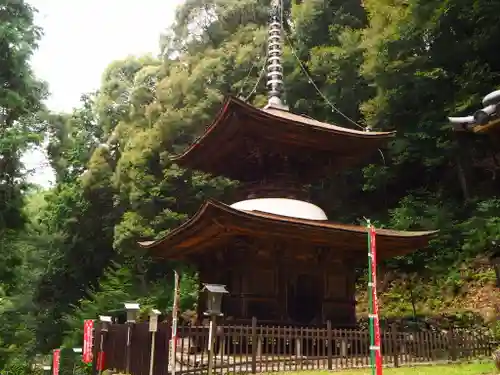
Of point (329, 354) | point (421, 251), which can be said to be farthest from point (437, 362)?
point (421, 251)

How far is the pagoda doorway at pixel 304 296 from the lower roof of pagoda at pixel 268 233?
1054 mm

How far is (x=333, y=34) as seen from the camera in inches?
1045

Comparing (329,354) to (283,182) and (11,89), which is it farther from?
(11,89)

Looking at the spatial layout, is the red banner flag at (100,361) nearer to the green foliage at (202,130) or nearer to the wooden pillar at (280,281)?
the wooden pillar at (280,281)

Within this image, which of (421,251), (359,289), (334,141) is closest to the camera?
(334,141)

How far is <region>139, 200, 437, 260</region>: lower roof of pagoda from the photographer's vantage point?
1157 centimetres

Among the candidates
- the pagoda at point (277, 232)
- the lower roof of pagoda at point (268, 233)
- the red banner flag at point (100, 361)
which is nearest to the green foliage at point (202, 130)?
the pagoda at point (277, 232)

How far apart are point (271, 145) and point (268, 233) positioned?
2.76 m

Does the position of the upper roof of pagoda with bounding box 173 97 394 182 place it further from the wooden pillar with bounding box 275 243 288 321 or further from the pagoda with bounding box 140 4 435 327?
the wooden pillar with bounding box 275 243 288 321

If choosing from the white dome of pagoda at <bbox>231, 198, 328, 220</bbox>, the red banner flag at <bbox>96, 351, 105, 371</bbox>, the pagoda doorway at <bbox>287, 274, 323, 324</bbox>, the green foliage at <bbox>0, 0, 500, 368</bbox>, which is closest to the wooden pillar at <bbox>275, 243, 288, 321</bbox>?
the pagoda doorway at <bbox>287, 274, 323, 324</bbox>

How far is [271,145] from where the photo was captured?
13.8 meters

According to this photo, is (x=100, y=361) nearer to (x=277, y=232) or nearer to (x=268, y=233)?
(x=268, y=233)

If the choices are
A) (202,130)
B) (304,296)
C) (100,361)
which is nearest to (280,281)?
(304,296)

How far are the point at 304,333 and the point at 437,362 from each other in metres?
3.03
